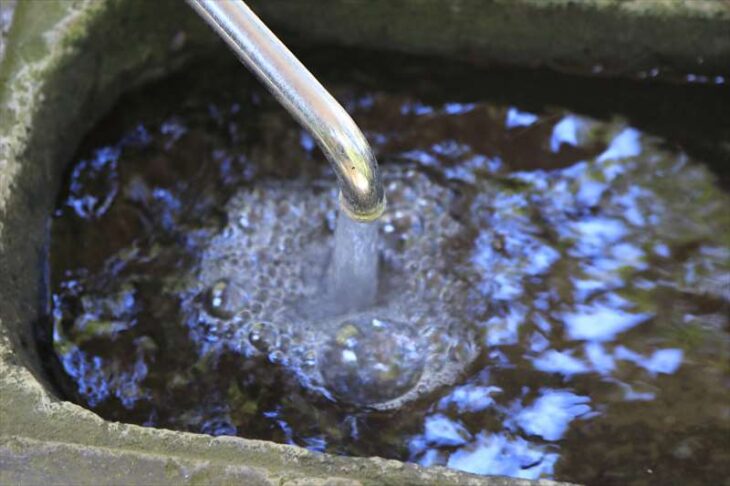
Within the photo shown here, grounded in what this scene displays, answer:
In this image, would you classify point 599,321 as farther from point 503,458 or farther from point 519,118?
point 519,118

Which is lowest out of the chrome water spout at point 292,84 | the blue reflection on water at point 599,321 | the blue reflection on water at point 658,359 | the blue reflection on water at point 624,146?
the blue reflection on water at point 658,359

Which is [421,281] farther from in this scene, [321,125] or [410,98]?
[321,125]

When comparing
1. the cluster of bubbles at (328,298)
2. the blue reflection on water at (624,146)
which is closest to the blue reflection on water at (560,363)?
the cluster of bubbles at (328,298)

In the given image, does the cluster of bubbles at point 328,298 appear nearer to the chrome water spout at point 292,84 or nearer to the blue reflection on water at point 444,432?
the blue reflection on water at point 444,432

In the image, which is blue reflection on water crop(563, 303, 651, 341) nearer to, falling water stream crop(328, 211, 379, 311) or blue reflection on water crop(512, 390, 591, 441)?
blue reflection on water crop(512, 390, 591, 441)

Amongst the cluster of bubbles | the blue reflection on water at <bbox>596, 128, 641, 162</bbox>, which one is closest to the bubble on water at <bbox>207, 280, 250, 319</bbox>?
the cluster of bubbles

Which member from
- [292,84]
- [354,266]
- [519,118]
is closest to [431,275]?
[354,266]
